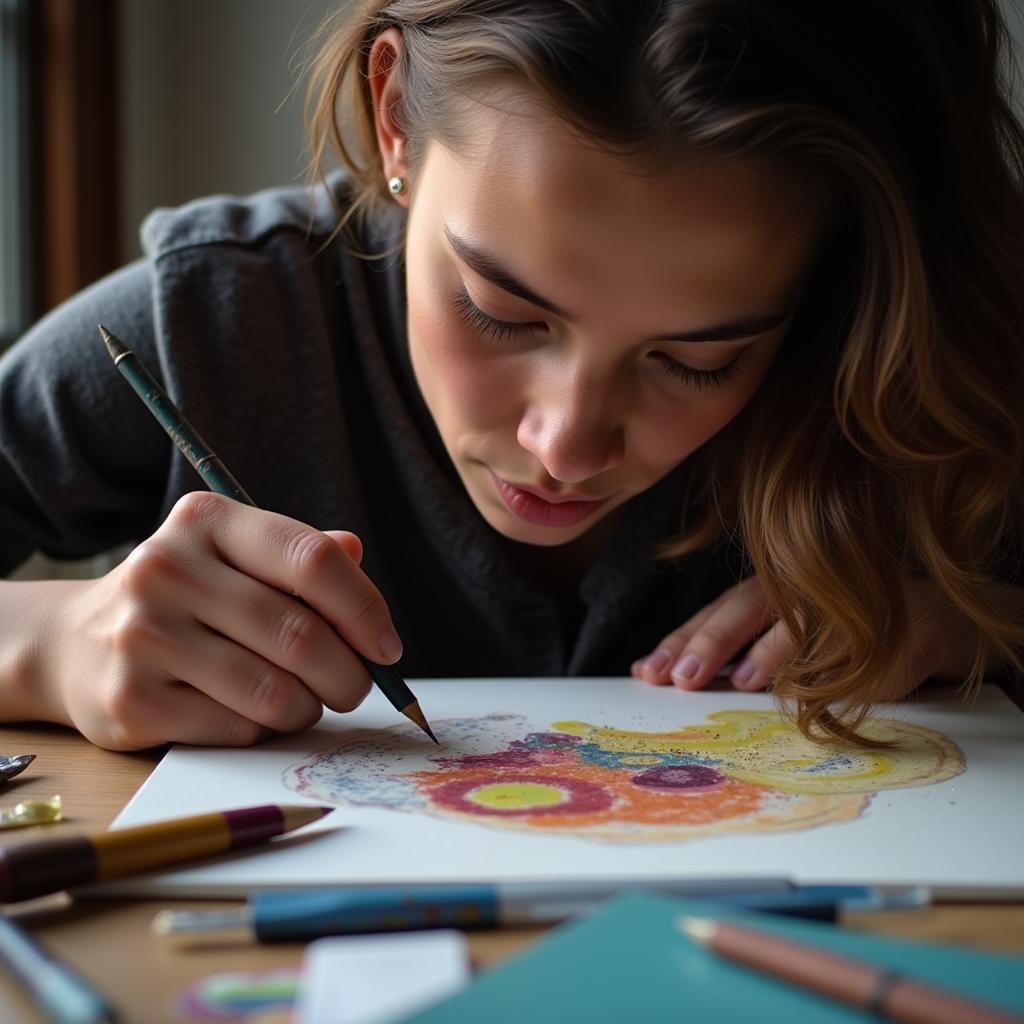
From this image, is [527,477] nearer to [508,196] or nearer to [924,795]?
[508,196]

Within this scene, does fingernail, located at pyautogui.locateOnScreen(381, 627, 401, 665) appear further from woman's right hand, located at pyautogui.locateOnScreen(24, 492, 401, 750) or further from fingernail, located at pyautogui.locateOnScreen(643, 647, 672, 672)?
fingernail, located at pyautogui.locateOnScreen(643, 647, 672, 672)

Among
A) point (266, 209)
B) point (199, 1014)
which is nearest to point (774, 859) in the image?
point (199, 1014)

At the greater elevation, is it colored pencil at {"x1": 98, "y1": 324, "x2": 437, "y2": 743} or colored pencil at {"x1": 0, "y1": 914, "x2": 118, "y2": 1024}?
colored pencil at {"x1": 98, "y1": 324, "x2": 437, "y2": 743}

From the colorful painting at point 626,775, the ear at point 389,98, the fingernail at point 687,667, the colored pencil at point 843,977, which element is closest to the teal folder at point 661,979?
the colored pencil at point 843,977

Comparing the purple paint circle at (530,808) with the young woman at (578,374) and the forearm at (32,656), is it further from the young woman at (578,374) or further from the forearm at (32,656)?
the forearm at (32,656)

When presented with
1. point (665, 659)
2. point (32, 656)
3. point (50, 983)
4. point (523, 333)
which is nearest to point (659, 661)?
point (665, 659)

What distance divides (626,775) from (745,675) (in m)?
0.22

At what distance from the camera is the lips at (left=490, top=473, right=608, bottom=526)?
0.82m

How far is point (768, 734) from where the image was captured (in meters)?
0.69

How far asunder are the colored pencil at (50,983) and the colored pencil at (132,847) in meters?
0.03

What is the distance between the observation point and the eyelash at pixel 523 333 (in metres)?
0.71

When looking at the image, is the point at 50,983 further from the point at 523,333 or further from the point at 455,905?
the point at 523,333

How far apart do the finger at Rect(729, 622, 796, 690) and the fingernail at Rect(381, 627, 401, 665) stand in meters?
0.25

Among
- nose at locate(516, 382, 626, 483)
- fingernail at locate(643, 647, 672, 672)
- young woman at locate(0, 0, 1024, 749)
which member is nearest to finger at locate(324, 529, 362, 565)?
young woman at locate(0, 0, 1024, 749)
